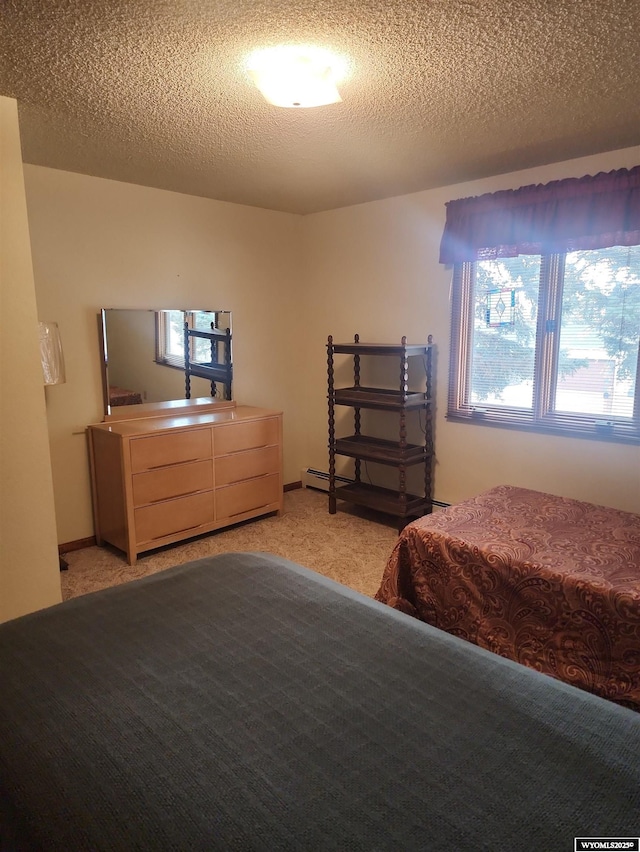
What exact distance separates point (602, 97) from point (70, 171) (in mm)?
2971

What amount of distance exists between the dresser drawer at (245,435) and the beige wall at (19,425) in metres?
1.34

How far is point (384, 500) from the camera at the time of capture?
159 inches

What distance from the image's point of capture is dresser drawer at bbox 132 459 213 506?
346 cm

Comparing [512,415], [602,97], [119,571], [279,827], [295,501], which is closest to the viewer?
[279,827]

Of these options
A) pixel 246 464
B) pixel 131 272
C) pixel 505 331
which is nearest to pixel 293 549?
pixel 246 464

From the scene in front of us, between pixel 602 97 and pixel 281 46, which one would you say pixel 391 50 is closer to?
pixel 281 46

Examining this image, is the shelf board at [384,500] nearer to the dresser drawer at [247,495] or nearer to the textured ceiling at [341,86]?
the dresser drawer at [247,495]

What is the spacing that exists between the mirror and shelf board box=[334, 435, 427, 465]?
107cm

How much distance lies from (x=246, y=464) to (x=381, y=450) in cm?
100

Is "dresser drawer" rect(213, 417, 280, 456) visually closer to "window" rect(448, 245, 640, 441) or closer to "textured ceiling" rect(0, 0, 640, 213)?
"window" rect(448, 245, 640, 441)

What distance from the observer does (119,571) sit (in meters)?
3.37

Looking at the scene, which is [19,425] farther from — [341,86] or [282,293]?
[282,293]

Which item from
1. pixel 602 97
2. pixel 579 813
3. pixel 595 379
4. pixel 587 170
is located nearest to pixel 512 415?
pixel 595 379

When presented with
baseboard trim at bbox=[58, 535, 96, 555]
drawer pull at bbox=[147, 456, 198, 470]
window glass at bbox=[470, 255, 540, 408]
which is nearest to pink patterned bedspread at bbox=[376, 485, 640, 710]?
window glass at bbox=[470, 255, 540, 408]
